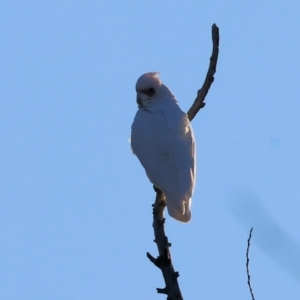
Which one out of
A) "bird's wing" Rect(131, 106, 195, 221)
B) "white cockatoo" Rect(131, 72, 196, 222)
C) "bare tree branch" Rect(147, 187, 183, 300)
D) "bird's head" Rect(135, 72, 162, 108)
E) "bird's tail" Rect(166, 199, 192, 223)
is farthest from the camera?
"bird's head" Rect(135, 72, 162, 108)

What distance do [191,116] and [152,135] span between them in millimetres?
461

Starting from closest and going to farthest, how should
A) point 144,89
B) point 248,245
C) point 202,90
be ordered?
point 248,245
point 202,90
point 144,89

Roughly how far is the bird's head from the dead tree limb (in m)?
0.76

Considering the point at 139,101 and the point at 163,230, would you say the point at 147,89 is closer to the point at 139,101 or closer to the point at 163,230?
the point at 139,101

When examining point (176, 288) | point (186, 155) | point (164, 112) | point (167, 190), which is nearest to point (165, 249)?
point (176, 288)

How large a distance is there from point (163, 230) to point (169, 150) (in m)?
1.19

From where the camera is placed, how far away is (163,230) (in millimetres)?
4812

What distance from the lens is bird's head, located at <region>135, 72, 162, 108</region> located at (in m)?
6.38

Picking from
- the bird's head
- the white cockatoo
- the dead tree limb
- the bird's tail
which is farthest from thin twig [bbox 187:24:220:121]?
the bird's head

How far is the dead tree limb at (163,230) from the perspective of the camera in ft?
14.7

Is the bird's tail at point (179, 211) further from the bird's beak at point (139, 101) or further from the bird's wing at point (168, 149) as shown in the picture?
the bird's beak at point (139, 101)

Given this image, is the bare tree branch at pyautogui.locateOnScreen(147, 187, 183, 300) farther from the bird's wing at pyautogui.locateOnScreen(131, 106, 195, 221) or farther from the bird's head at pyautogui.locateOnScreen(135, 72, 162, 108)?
the bird's head at pyautogui.locateOnScreen(135, 72, 162, 108)

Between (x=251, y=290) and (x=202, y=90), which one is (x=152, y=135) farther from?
(x=251, y=290)

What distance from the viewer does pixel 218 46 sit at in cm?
550
